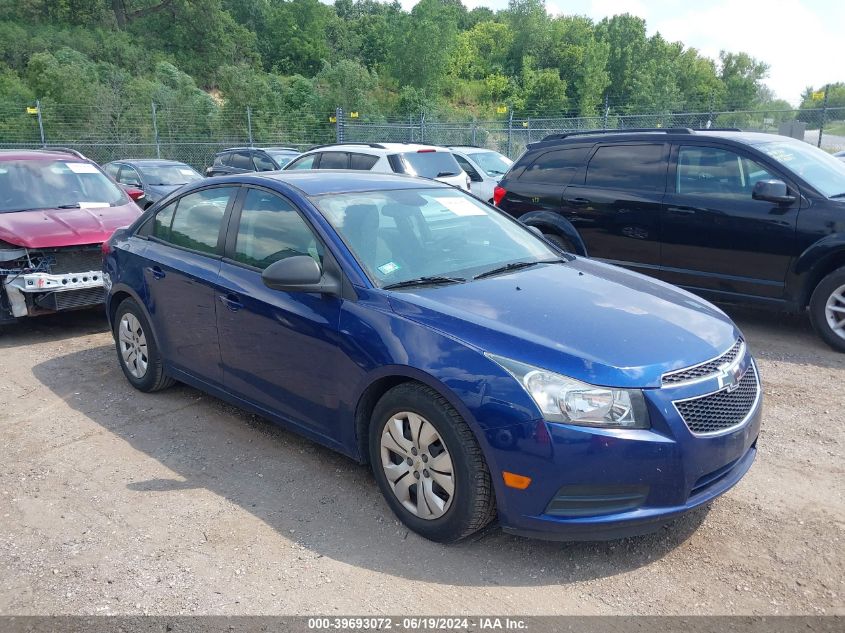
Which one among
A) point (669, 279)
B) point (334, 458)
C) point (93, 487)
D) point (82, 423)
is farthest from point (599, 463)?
point (669, 279)

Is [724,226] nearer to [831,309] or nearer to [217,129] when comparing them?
[831,309]

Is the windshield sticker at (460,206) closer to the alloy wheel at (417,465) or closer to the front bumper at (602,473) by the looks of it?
the alloy wheel at (417,465)

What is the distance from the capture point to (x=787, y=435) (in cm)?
447

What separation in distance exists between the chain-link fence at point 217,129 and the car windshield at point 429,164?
1191cm

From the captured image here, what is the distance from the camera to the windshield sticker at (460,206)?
4.50 metres

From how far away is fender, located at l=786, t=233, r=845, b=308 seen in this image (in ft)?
20.0

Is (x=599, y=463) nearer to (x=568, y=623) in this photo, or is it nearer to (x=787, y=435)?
(x=568, y=623)

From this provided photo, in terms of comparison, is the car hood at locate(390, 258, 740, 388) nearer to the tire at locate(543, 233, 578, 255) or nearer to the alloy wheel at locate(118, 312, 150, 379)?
the alloy wheel at locate(118, 312, 150, 379)

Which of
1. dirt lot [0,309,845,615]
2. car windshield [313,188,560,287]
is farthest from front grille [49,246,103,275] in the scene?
car windshield [313,188,560,287]

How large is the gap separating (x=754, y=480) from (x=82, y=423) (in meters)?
4.30

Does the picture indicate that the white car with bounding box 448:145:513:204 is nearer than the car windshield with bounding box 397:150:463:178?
No

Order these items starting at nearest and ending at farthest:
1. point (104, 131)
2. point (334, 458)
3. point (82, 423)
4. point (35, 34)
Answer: point (334, 458)
point (82, 423)
point (104, 131)
point (35, 34)

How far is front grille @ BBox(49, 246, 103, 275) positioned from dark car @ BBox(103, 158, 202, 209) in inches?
321

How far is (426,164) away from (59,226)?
6156 mm
